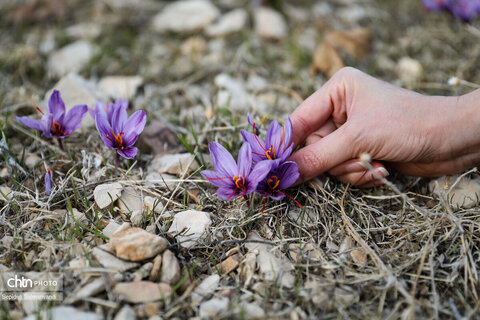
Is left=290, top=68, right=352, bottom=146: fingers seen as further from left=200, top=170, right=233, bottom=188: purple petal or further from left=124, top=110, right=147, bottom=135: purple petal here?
left=124, top=110, right=147, bottom=135: purple petal

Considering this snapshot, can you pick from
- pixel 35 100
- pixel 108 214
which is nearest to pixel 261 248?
pixel 108 214

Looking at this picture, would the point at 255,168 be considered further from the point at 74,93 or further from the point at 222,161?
the point at 74,93

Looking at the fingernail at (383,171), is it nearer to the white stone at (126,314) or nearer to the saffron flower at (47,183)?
the white stone at (126,314)

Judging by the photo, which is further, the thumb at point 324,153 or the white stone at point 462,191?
the white stone at point 462,191

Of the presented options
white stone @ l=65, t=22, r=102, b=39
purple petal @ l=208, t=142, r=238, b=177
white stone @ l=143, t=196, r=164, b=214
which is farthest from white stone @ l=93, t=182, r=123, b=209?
white stone @ l=65, t=22, r=102, b=39

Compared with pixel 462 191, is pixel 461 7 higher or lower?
higher

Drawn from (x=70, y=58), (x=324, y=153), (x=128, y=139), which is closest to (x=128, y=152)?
(x=128, y=139)

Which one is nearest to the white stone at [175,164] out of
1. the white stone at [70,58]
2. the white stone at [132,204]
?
the white stone at [132,204]
